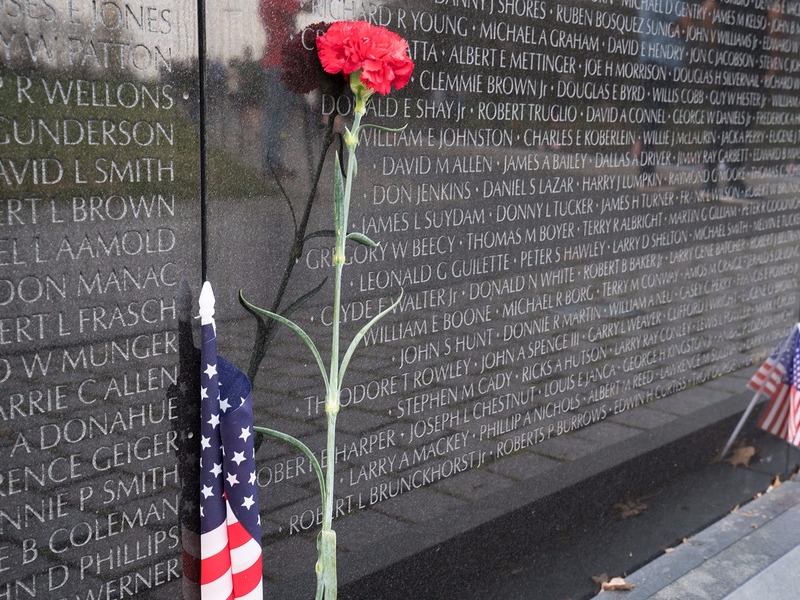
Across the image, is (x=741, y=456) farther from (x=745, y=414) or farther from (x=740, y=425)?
(x=745, y=414)

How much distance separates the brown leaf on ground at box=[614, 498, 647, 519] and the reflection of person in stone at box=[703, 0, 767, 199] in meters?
1.63

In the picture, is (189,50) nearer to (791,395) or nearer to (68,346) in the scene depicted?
(68,346)

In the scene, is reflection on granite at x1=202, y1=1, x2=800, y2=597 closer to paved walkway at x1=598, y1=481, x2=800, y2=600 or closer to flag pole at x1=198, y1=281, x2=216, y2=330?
flag pole at x1=198, y1=281, x2=216, y2=330

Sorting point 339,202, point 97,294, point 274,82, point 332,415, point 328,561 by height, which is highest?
point 274,82

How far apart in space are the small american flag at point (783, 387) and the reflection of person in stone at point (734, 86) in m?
0.88

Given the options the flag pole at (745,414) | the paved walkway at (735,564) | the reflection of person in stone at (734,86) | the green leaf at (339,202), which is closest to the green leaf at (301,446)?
the green leaf at (339,202)

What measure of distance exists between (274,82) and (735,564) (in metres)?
3.24

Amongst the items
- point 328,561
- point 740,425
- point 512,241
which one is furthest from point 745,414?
point 328,561

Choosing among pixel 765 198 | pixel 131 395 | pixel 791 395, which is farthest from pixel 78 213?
pixel 765 198

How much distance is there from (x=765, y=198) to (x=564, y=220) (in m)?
2.02

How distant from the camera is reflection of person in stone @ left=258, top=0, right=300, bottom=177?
3121 millimetres

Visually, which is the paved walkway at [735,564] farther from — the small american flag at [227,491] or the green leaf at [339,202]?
the green leaf at [339,202]

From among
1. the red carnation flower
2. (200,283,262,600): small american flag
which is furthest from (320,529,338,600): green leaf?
the red carnation flower

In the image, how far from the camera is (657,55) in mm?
4891
